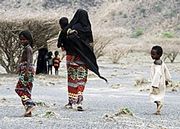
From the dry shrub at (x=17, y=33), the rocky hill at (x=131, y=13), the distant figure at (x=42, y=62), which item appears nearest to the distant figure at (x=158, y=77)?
the dry shrub at (x=17, y=33)

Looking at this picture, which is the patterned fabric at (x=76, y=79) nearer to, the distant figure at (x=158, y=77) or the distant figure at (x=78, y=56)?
the distant figure at (x=78, y=56)

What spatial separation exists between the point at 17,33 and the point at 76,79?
54.6 feet

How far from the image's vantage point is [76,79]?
13.8 metres

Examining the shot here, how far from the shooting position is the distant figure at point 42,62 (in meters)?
31.4

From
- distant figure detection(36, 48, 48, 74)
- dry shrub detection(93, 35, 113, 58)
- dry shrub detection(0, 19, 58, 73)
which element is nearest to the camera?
dry shrub detection(0, 19, 58, 73)

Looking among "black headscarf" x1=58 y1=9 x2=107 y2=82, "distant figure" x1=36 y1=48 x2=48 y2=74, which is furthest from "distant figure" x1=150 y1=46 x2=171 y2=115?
"distant figure" x1=36 y1=48 x2=48 y2=74

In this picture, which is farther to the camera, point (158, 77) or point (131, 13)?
point (131, 13)

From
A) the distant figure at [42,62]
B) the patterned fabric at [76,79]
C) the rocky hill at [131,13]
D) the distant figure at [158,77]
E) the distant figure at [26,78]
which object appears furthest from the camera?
the rocky hill at [131,13]

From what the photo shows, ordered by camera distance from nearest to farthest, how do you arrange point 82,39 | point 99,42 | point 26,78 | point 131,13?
point 26,78
point 82,39
point 99,42
point 131,13

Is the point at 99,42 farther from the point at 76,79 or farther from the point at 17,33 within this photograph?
the point at 76,79

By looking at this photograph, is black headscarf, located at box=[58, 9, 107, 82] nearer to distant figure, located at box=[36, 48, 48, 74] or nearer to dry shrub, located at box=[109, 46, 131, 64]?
distant figure, located at box=[36, 48, 48, 74]

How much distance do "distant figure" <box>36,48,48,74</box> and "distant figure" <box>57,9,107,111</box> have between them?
17535 millimetres

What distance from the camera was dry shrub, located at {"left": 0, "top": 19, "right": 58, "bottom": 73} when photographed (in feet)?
97.9

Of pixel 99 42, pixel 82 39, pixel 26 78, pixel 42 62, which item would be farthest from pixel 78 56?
pixel 99 42
